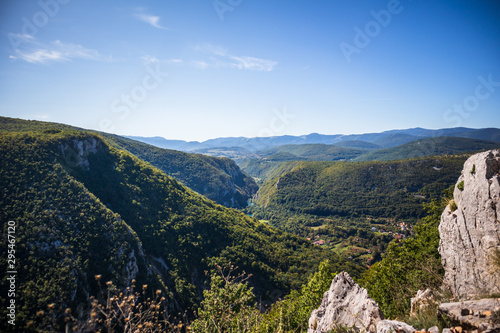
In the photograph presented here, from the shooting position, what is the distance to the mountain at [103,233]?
30.2 metres

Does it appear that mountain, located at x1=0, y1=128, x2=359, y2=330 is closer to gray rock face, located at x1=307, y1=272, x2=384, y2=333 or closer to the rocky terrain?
gray rock face, located at x1=307, y1=272, x2=384, y2=333

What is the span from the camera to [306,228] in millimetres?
148750

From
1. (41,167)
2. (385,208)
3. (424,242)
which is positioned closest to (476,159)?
(424,242)

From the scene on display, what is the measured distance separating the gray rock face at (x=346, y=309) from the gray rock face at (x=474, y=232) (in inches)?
169

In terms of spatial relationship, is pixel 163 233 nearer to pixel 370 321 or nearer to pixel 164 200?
pixel 164 200

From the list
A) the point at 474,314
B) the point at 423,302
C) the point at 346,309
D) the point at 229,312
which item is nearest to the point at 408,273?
the point at 423,302

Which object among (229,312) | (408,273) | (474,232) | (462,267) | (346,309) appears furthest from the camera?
(408,273)

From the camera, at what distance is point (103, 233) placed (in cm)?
4119

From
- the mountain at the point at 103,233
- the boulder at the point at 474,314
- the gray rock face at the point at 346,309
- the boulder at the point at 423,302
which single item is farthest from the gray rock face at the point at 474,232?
the mountain at the point at 103,233

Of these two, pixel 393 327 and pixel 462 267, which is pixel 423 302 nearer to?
pixel 462 267

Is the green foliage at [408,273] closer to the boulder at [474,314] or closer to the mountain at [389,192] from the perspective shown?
the boulder at [474,314]

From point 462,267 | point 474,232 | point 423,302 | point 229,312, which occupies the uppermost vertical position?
point 474,232

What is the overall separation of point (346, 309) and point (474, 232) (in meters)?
8.60

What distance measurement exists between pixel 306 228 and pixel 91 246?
5285 inches
